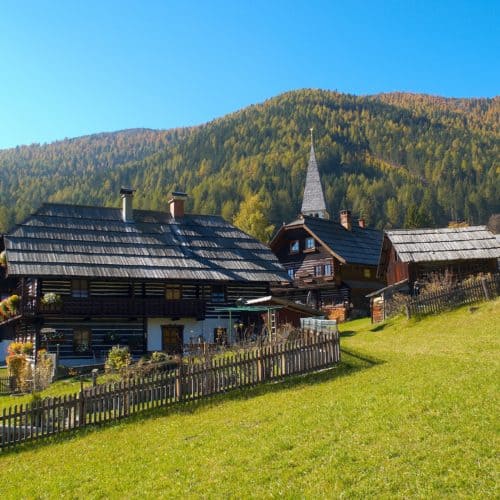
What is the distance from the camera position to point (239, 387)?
17.0 m

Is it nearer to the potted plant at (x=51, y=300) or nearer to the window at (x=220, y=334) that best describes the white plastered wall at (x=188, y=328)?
the window at (x=220, y=334)

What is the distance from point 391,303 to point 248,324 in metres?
7.31

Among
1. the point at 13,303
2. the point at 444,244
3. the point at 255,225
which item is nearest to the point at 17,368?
the point at 13,303

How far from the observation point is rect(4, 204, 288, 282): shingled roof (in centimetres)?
2938

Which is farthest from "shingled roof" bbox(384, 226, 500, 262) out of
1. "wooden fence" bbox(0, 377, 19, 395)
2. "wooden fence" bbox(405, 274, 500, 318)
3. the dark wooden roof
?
"wooden fence" bbox(0, 377, 19, 395)

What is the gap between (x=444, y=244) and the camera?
32.4m

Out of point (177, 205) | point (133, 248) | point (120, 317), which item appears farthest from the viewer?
point (177, 205)

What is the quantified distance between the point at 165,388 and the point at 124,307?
13535 mm

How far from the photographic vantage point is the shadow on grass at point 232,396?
1480 centimetres

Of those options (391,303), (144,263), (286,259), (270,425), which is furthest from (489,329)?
(286,259)

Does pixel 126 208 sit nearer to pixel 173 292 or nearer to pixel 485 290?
pixel 173 292

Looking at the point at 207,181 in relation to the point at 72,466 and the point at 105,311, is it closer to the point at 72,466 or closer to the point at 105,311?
the point at 105,311

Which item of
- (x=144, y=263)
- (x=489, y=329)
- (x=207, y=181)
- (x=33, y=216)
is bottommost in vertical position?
(x=489, y=329)

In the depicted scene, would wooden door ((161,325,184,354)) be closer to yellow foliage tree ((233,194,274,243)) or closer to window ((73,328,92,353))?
window ((73,328,92,353))
